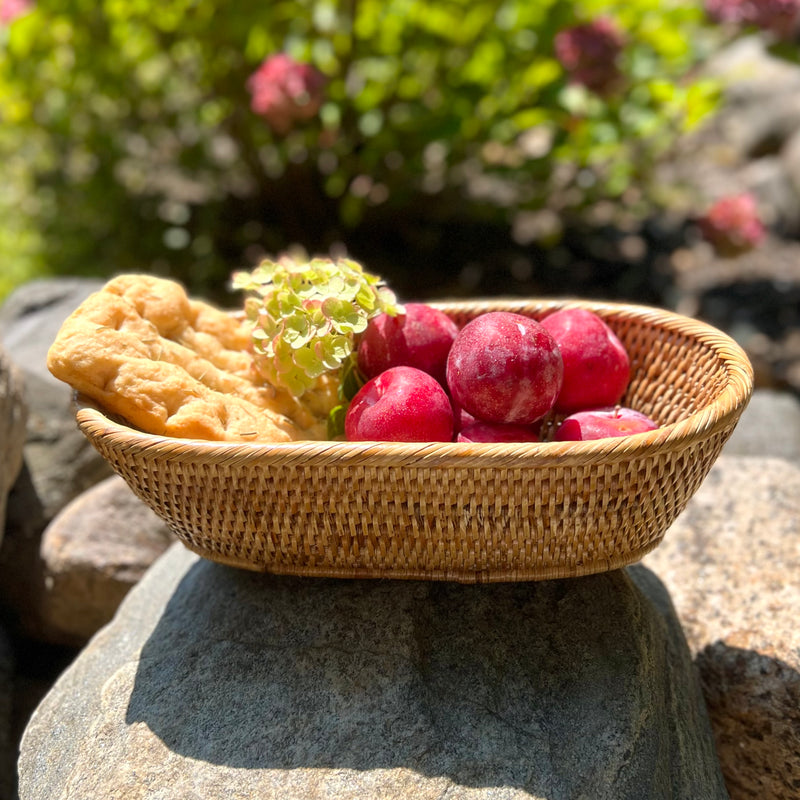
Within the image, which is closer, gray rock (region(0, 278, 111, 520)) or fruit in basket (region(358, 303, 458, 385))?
fruit in basket (region(358, 303, 458, 385))

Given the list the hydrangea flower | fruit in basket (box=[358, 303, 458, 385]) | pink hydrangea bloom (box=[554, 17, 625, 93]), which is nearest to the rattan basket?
the hydrangea flower

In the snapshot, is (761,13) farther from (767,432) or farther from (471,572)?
(471,572)

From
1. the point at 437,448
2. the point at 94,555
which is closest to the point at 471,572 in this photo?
the point at 437,448

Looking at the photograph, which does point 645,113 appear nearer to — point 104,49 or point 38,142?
point 104,49

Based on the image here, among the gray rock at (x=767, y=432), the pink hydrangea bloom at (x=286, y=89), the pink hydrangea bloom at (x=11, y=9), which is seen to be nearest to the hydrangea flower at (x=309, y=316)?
the gray rock at (x=767, y=432)

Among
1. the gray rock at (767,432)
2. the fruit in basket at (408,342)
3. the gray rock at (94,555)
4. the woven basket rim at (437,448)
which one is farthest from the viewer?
the gray rock at (767,432)

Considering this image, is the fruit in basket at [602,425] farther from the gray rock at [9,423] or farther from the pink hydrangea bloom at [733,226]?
the pink hydrangea bloom at [733,226]

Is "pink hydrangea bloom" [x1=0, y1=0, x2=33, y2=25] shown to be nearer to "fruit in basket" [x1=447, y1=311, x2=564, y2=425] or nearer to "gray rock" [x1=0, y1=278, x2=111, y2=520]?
"gray rock" [x1=0, y1=278, x2=111, y2=520]

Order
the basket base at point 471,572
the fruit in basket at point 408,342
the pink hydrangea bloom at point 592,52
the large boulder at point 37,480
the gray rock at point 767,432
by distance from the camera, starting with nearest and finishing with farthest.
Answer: the basket base at point 471,572
the fruit in basket at point 408,342
the large boulder at point 37,480
the gray rock at point 767,432
the pink hydrangea bloom at point 592,52
